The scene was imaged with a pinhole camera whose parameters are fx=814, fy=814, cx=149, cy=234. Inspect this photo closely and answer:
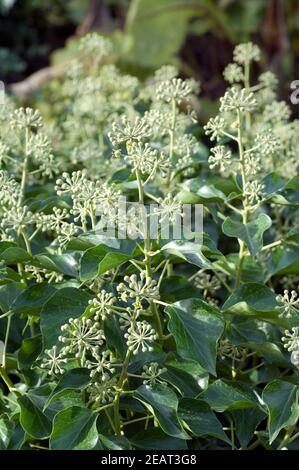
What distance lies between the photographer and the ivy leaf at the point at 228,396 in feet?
4.55

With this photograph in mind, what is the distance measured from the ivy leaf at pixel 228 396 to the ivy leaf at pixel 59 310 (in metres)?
0.26

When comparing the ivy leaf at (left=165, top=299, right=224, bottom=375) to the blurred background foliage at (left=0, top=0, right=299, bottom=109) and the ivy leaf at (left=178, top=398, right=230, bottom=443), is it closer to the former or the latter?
the ivy leaf at (left=178, top=398, right=230, bottom=443)

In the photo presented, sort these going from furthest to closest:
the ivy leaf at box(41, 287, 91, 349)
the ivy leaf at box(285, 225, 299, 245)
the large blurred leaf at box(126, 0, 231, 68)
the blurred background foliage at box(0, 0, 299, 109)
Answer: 1. the blurred background foliage at box(0, 0, 299, 109)
2. the large blurred leaf at box(126, 0, 231, 68)
3. the ivy leaf at box(285, 225, 299, 245)
4. the ivy leaf at box(41, 287, 91, 349)

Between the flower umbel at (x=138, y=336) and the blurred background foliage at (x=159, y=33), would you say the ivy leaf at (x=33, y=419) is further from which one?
the blurred background foliage at (x=159, y=33)

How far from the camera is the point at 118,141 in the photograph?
1368 millimetres

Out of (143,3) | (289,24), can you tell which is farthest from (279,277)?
(289,24)

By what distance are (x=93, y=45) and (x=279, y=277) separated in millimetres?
957

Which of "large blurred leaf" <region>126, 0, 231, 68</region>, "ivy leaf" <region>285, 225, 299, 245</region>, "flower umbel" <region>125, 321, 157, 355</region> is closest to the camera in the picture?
"flower umbel" <region>125, 321, 157, 355</region>

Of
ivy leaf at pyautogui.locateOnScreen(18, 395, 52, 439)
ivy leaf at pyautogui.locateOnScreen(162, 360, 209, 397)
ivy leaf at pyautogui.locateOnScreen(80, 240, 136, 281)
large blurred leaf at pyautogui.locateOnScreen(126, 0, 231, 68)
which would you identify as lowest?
ivy leaf at pyautogui.locateOnScreen(18, 395, 52, 439)

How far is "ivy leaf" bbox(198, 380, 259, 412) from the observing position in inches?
54.6

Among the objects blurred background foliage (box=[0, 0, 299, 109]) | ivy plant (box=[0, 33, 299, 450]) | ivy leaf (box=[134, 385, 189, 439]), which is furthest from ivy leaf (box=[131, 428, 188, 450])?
blurred background foliage (box=[0, 0, 299, 109])

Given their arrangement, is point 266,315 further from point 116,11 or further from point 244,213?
point 116,11

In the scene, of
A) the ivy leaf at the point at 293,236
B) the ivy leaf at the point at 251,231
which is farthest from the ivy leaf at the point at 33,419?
the ivy leaf at the point at 293,236

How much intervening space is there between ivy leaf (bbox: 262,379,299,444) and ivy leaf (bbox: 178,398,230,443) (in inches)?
3.8
